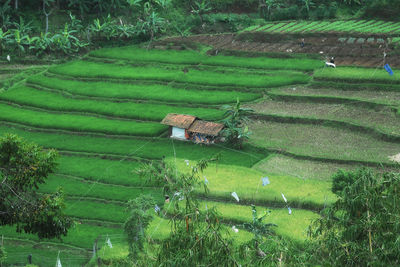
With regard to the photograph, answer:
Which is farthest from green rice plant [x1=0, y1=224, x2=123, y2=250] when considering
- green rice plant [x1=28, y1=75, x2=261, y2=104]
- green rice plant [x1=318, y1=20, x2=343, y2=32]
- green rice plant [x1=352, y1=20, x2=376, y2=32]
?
green rice plant [x1=352, y1=20, x2=376, y2=32]

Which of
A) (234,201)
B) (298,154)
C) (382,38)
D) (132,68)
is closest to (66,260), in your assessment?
(234,201)

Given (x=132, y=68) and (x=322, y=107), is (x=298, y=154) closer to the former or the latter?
(x=322, y=107)

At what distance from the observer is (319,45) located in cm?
3806

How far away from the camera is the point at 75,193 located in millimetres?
24719

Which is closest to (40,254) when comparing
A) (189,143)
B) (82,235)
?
(82,235)

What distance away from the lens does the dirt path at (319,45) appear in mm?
35406

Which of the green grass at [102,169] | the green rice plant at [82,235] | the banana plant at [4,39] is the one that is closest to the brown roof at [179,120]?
the green grass at [102,169]

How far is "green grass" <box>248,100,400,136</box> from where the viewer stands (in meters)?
28.5

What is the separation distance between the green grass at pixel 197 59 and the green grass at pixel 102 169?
→ 12201 mm

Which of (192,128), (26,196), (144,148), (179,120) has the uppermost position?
(26,196)

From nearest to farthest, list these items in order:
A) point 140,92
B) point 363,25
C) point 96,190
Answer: point 96,190, point 140,92, point 363,25

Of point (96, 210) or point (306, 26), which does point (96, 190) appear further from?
point (306, 26)

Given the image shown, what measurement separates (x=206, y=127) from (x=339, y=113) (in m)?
6.09

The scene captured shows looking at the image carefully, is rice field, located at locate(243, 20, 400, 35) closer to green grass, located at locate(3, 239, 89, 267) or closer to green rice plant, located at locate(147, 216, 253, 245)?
green rice plant, located at locate(147, 216, 253, 245)
